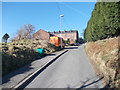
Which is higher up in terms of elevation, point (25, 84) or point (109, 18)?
point (109, 18)

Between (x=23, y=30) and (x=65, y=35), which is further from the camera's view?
(x=65, y=35)

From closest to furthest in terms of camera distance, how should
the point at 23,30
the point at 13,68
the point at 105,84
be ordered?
the point at 105,84, the point at 13,68, the point at 23,30

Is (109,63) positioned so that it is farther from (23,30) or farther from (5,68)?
(23,30)

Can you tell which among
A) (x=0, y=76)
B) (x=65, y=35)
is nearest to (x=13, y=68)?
(x=0, y=76)

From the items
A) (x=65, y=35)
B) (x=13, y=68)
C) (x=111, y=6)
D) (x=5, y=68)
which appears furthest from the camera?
(x=65, y=35)

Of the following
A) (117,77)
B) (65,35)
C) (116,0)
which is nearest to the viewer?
(117,77)

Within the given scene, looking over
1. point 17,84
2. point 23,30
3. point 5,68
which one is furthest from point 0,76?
point 23,30

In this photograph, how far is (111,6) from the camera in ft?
35.1

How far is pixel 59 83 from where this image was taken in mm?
6602

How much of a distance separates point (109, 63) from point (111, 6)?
6286mm

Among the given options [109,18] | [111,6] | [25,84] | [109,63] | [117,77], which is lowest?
[25,84]

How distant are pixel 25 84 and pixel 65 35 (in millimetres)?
111845

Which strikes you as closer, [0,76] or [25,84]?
[25,84]

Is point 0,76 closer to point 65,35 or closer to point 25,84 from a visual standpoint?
point 25,84
